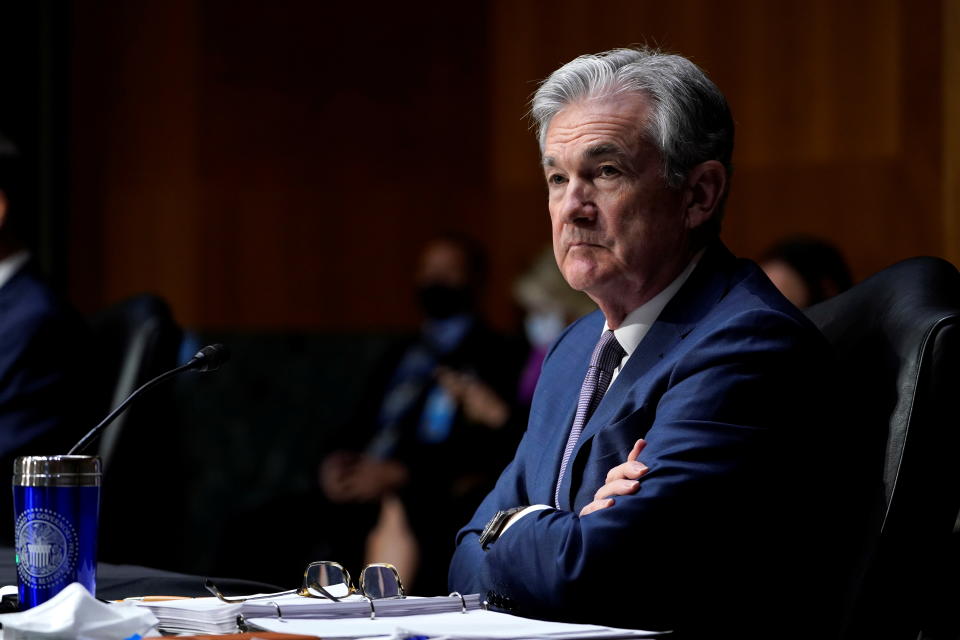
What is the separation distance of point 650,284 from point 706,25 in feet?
11.8

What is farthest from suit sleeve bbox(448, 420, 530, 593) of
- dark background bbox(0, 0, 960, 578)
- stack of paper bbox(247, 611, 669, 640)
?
dark background bbox(0, 0, 960, 578)

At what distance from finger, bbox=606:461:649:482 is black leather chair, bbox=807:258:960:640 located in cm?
26

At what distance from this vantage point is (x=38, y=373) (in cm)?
272

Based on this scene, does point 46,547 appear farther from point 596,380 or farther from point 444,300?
point 444,300

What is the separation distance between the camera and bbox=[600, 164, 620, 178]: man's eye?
6.03ft

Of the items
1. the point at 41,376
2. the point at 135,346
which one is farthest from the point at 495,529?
the point at 41,376

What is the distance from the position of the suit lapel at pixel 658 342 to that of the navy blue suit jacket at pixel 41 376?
130cm

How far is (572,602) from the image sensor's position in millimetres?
1528

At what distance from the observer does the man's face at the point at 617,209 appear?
1.83 m

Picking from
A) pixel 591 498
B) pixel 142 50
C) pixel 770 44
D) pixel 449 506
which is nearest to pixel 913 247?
pixel 770 44

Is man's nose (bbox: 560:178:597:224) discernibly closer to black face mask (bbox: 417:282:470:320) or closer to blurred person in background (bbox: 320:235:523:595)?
blurred person in background (bbox: 320:235:523:595)

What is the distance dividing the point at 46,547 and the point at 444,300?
11.0 ft

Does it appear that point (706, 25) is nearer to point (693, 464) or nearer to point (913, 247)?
point (913, 247)

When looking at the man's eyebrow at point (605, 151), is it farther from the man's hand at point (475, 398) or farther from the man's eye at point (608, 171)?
the man's hand at point (475, 398)
